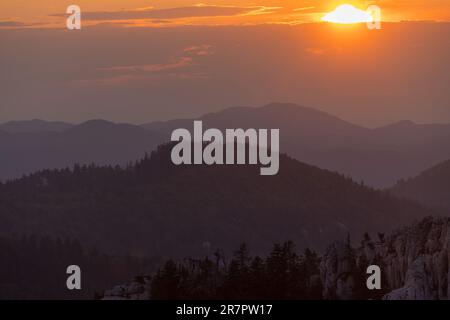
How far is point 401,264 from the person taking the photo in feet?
442

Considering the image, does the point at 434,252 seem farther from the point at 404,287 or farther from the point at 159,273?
the point at 159,273

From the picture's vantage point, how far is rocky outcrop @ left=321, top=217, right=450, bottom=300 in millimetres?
117125

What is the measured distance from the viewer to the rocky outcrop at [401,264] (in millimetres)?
117125

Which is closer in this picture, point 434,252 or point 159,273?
point 434,252
